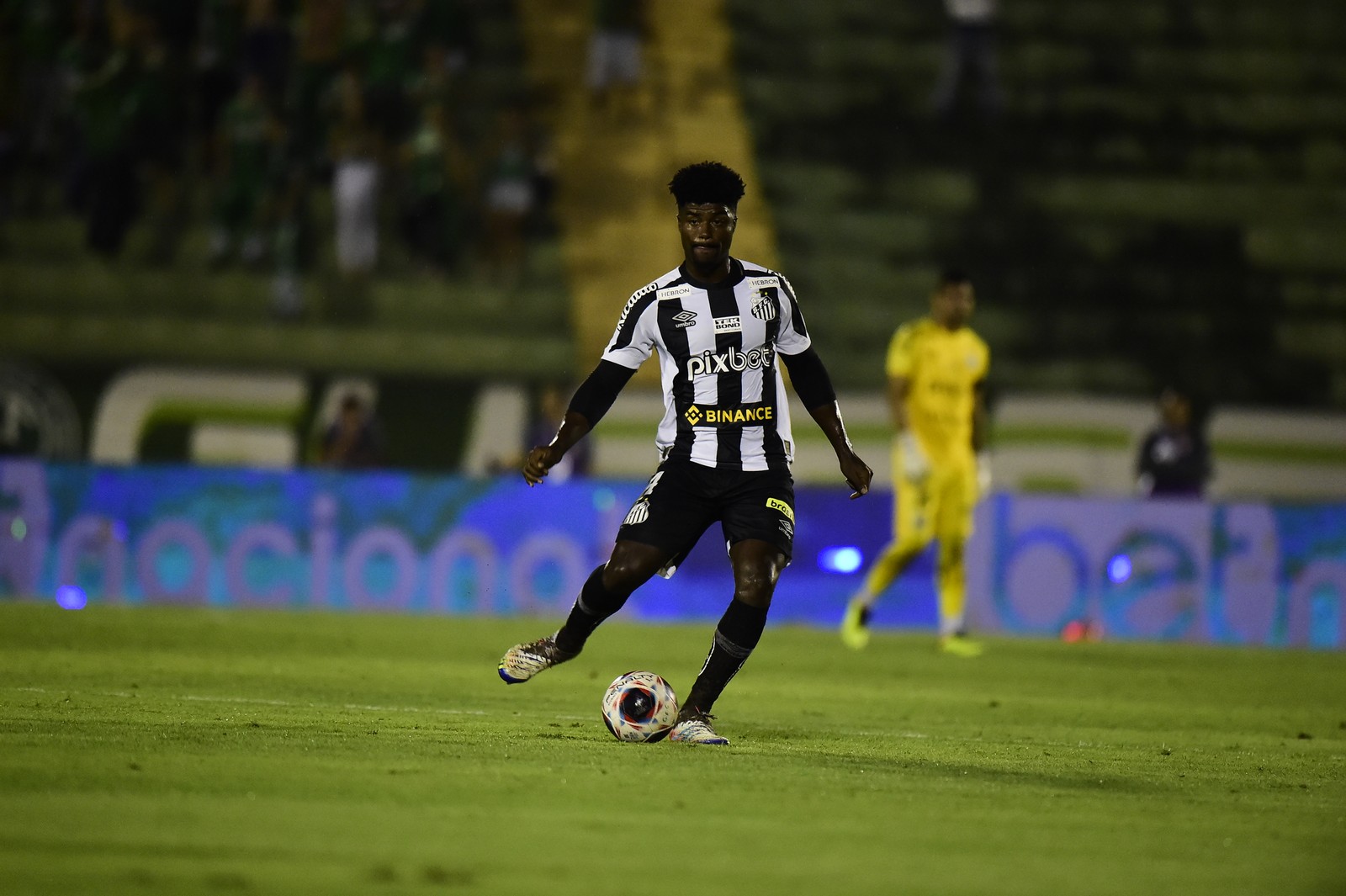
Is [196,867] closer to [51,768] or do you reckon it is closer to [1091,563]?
[51,768]

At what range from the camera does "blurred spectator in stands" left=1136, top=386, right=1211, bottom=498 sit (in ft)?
53.4

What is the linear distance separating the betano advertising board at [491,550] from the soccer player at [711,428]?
7772mm

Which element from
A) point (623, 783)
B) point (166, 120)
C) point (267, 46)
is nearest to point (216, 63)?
point (267, 46)

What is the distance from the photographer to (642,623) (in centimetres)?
1540

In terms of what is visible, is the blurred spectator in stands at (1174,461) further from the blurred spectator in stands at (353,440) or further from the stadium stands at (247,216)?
the blurred spectator in stands at (353,440)

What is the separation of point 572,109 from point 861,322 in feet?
13.4

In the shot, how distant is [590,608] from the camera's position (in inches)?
298

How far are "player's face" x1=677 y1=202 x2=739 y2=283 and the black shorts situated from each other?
2.63ft

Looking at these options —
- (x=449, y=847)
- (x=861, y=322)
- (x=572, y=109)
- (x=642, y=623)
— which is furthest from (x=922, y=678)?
(x=572, y=109)

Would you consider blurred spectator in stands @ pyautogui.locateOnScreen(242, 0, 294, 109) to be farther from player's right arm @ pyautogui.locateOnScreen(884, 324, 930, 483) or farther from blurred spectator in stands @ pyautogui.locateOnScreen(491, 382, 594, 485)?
player's right arm @ pyautogui.locateOnScreen(884, 324, 930, 483)

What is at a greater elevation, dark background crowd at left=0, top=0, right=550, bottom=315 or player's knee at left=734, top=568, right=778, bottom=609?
dark background crowd at left=0, top=0, right=550, bottom=315

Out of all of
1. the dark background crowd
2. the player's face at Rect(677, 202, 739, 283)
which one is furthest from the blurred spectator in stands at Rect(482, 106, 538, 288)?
the player's face at Rect(677, 202, 739, 283)

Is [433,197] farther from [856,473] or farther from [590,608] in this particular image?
[856,473]

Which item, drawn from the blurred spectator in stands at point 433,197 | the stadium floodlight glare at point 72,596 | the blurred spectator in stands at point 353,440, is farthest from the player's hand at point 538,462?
the blurred spectator in stands at point 433,197
